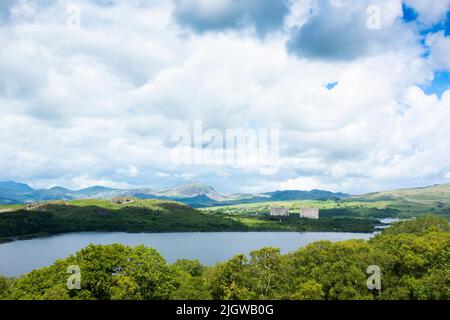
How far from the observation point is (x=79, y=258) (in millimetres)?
54344

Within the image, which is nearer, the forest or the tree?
the tree

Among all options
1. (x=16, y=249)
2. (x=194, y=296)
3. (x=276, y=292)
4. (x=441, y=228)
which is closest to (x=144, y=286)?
(x=194, y=296)

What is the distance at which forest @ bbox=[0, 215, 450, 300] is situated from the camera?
47406mm

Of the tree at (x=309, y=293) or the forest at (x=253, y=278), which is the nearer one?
the tree at (x=309, y=293)

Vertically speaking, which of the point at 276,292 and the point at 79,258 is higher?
the point at 79,258

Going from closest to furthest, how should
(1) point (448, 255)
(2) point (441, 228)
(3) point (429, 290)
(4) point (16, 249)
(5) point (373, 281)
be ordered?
(3) point (429, 290) → (5) point (373, 281) → (1) point (448, 255) → (2) point (441, 228) → (4) point (16, 249)

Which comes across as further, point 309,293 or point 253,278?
point 253,278

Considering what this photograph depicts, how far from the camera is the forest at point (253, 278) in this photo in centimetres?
4741

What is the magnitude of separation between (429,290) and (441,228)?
223 feet

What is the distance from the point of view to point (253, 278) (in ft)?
169
